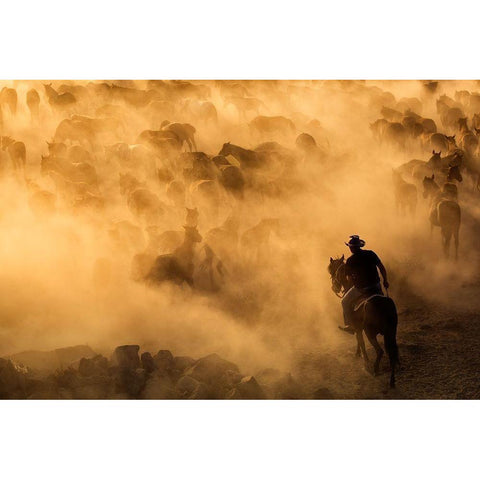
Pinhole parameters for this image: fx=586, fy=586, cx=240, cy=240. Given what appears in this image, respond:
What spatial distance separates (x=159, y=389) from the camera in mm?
4402

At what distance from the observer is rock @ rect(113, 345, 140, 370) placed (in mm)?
4379

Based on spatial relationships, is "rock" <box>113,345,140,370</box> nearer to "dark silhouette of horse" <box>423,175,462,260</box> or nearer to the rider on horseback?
the rider on horseback

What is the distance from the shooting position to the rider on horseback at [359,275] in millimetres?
4395

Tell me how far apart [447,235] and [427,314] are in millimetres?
644

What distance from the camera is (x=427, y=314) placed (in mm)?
4496

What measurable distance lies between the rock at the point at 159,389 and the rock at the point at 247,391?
0.44 m

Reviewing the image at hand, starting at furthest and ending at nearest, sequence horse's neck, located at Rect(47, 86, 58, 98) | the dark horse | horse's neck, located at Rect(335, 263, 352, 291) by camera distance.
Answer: horse's neck, located at Rect(47, 86, 58, 98) < horse's neck, located at Rect(335, 263, 352, 291) < the dark horse

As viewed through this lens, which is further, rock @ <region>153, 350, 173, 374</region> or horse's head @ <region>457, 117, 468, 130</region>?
horse's head @ <region>457, 117, 468, 130</region>

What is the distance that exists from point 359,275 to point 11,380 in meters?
2.75

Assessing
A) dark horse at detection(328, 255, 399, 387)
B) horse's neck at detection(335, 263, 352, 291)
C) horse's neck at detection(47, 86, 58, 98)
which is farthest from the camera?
horse's neck at detection(47, 86, 58, 98)

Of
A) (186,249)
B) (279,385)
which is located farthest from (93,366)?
(279,385)

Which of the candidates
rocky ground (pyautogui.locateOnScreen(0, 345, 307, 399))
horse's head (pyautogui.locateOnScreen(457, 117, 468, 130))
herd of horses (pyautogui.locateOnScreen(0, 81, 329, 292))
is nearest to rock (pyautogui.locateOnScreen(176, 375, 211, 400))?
rocky ground (pyautogui.locateOnScreen(0, 345, 307, 399))

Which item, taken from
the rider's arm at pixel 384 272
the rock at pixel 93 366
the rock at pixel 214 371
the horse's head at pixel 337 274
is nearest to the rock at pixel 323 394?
the rock at pixel 214 371

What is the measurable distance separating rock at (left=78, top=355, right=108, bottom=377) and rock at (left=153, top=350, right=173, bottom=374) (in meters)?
0.38
